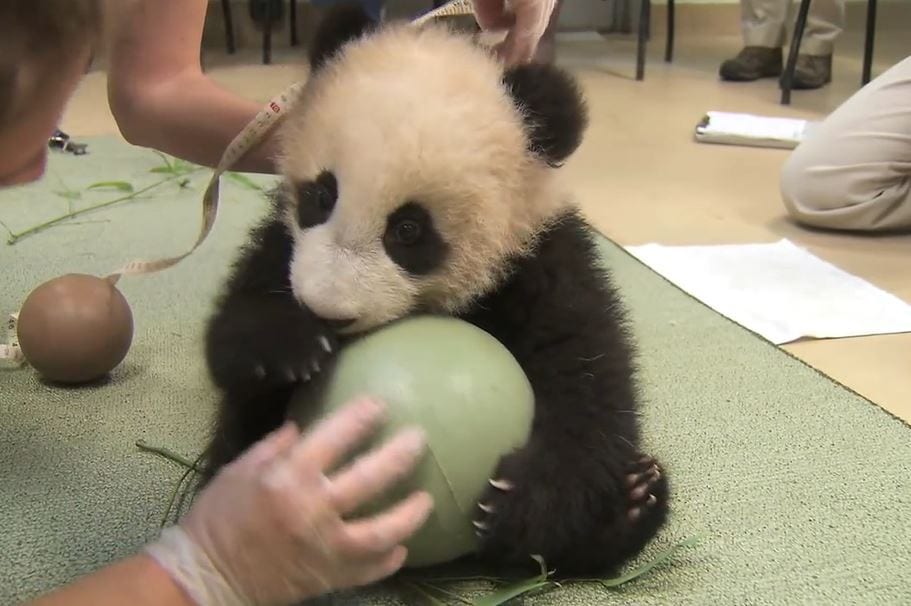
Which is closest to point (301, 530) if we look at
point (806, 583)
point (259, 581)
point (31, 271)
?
point (259, 581)

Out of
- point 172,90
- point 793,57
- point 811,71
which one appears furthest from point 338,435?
point 811,71

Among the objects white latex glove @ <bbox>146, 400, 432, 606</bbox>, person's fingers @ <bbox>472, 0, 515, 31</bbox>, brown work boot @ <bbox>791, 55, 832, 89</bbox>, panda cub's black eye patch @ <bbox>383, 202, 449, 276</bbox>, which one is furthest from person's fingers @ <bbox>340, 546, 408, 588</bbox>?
brown work boot @ <bbox>791, 55, 832, 89</bbox>

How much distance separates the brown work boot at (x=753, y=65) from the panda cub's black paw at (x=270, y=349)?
3320mm

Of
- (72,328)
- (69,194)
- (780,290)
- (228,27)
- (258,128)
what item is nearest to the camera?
(258,128)

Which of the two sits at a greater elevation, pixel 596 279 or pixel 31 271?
pixel 596 279

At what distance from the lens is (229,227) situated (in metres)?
2.00

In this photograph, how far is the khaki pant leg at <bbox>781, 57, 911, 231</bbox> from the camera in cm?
202

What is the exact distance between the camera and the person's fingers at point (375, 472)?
700 millimetres

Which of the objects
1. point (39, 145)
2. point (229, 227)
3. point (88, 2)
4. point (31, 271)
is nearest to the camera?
point (88, 2)

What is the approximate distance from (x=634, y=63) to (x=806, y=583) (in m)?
3.57

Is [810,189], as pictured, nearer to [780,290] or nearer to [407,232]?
[780,290]

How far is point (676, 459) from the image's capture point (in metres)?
1.15

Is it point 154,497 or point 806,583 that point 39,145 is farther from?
point 806,583

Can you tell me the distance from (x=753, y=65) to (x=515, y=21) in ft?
9.92
